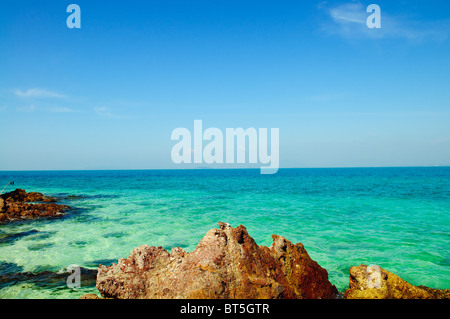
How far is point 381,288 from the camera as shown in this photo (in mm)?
5484

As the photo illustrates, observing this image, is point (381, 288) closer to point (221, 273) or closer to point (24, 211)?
point (221, 273)

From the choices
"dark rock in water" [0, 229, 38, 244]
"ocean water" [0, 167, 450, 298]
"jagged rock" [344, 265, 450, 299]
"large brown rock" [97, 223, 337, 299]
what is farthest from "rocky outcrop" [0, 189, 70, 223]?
"jagged rock" [344, 265, 450, 299]

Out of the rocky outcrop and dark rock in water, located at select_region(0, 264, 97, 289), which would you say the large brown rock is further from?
the rocky outcrop

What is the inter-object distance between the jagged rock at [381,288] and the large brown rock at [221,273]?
844 millimetres

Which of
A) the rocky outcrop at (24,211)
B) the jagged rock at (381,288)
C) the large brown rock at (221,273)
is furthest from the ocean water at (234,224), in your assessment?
the jagged rock at (381,288)

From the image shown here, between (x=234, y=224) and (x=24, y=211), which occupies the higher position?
(x=24, y=211)

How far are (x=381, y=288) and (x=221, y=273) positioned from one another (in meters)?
3.38

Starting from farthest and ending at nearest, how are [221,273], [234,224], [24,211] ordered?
1. [24,211]
2. [234,224]
3. [221,273]

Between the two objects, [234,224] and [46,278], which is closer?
[46,278]

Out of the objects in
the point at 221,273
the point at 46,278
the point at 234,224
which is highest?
the point at 221,273

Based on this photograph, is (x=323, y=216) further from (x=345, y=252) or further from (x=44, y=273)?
(x=44, y=273)

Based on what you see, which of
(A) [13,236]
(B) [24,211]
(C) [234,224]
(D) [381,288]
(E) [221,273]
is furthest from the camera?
(B) [24,211]

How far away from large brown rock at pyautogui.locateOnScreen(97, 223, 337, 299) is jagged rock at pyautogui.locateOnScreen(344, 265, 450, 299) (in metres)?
0.84

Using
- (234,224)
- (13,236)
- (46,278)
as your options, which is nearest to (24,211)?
(13,236)
